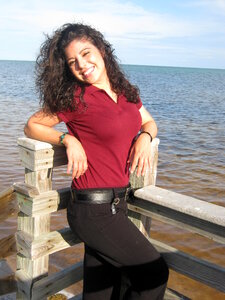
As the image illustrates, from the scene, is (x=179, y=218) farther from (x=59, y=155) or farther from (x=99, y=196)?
(x=59, y=155)

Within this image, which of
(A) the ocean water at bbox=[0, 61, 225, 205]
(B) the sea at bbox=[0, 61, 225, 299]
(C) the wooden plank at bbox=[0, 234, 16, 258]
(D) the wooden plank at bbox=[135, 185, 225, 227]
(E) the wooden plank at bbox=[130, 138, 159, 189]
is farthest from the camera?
(A) the ocean water at bbox=[0, 61, 225, 205]

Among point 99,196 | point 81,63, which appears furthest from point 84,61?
point 99,196

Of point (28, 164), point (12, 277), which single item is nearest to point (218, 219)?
point (28, 164)

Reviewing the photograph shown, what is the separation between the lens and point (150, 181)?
288 centimetres

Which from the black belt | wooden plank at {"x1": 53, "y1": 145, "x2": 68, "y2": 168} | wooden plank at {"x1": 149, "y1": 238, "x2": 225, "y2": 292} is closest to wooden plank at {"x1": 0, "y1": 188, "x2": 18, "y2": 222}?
wooden plank at {"x1": 53, "y1": 145, "x2": 68, "y2": 168}

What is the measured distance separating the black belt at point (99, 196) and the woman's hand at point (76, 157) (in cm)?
13

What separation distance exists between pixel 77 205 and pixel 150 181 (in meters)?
0.68

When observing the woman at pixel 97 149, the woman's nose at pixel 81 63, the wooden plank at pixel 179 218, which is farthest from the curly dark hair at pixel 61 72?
the wooden plank at pixel 179 218

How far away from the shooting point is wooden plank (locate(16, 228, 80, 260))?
2.60m

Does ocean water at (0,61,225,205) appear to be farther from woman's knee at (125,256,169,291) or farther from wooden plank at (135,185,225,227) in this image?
woman's knee at (125,256,169,291)

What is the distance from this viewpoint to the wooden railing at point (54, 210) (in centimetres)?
244

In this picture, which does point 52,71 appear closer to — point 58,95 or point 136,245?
point 58,95

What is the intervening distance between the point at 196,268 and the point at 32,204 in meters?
1.24

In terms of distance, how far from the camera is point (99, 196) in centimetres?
246
